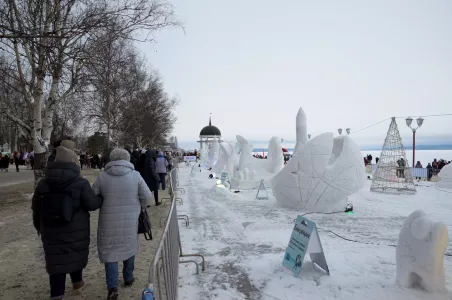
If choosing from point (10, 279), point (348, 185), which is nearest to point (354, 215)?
point (348, 185)

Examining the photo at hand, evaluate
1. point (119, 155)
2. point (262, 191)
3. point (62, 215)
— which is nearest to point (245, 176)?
point (262, 191)

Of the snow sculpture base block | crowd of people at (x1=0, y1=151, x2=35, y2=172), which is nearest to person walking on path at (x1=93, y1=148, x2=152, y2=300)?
the snow sculpture base block

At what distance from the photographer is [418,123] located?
59.3 feet

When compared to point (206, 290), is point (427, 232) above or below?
above

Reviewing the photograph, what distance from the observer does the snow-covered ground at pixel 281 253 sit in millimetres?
4078

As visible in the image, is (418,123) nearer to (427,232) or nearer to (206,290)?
(427,232)

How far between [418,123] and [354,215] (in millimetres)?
12366

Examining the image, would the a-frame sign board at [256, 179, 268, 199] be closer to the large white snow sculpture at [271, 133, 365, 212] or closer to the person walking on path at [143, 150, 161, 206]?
the large white snow sculpture at [271, 133, 365, 212]

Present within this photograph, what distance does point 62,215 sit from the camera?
319 centimetres

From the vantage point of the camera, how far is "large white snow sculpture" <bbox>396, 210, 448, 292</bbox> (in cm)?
374

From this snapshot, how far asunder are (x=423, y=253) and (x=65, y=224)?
423 centimetres

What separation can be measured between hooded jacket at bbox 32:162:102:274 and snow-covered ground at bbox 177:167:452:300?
4.84 feet

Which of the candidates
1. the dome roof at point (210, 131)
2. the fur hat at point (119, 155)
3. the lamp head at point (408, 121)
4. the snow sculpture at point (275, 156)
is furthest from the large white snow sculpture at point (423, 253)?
the dome roof at point (210, 131)

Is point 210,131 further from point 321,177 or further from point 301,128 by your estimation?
point 321,177
